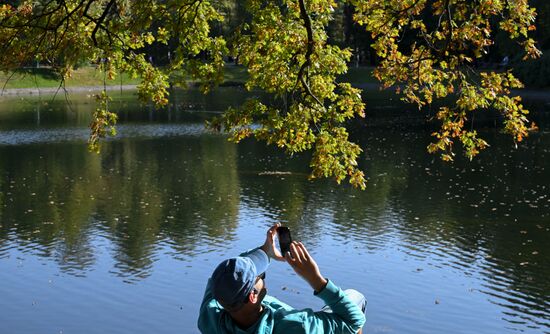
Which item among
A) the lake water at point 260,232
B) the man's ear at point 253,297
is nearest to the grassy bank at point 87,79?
the lake water at point 260,232

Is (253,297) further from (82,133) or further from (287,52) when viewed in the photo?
(82,133)

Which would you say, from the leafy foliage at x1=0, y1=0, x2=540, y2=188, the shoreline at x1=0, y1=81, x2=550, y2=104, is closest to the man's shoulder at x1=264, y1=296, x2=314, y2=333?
the leafy foliage at x1=0, y1=0, x2=540, y2=188

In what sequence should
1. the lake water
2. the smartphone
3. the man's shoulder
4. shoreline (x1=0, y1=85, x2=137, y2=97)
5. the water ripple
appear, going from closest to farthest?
the smartphone < the man's shoulder < the lake water < the water ripple < shoreline (x1=0, y1=85, x2=137, y2=97)

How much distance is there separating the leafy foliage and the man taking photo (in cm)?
596

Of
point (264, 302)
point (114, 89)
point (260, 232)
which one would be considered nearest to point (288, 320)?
point (264, 302)

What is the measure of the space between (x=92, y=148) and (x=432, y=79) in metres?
4.49

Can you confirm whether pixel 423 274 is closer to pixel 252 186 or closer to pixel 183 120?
pixel 252 186

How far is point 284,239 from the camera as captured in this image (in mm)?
3814

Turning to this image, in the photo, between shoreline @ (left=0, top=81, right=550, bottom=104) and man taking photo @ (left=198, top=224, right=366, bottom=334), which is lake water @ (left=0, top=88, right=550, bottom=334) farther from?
shoreline @ (left=0, top=81, right=550, bottom=104)

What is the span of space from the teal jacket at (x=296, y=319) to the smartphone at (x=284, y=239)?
0.18 m

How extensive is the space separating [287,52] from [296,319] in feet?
22.1

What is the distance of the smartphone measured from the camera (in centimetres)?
378

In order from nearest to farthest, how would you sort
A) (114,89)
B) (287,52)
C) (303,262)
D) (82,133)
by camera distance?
(303,262), (287,52), (82,133), (114,89)

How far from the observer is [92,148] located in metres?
10.6
